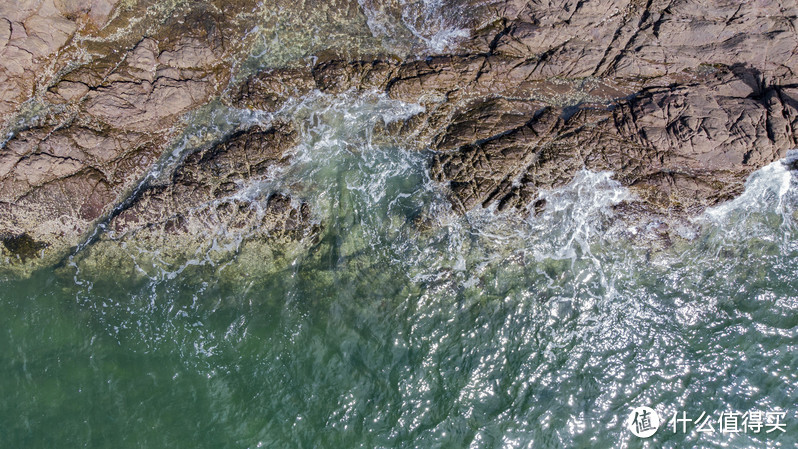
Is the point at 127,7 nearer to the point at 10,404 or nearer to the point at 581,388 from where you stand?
the point at 10,404

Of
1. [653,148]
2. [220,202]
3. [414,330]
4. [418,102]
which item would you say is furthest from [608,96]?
[220,202]

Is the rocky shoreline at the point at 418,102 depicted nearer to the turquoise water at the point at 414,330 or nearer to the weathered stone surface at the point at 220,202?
the weathered stone surface at the point at 220,202

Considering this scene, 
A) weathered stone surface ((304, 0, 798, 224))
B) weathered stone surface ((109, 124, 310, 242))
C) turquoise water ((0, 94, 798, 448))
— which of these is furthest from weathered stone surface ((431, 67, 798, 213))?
weathered stone surface ((109, 124, 310, 242))

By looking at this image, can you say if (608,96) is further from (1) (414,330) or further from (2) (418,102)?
(1) (414,330)

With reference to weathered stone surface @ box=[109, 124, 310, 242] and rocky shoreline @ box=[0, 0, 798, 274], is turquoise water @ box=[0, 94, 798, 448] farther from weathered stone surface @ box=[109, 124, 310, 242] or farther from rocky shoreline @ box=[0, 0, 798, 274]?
rocky shoreline @ box=[0, 0, 798, 274]

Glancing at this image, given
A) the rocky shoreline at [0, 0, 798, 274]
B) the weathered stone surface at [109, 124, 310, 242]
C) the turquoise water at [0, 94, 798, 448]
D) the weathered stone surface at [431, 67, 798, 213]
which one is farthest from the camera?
the weathered stone surface at [109, 124, 310, 242]
